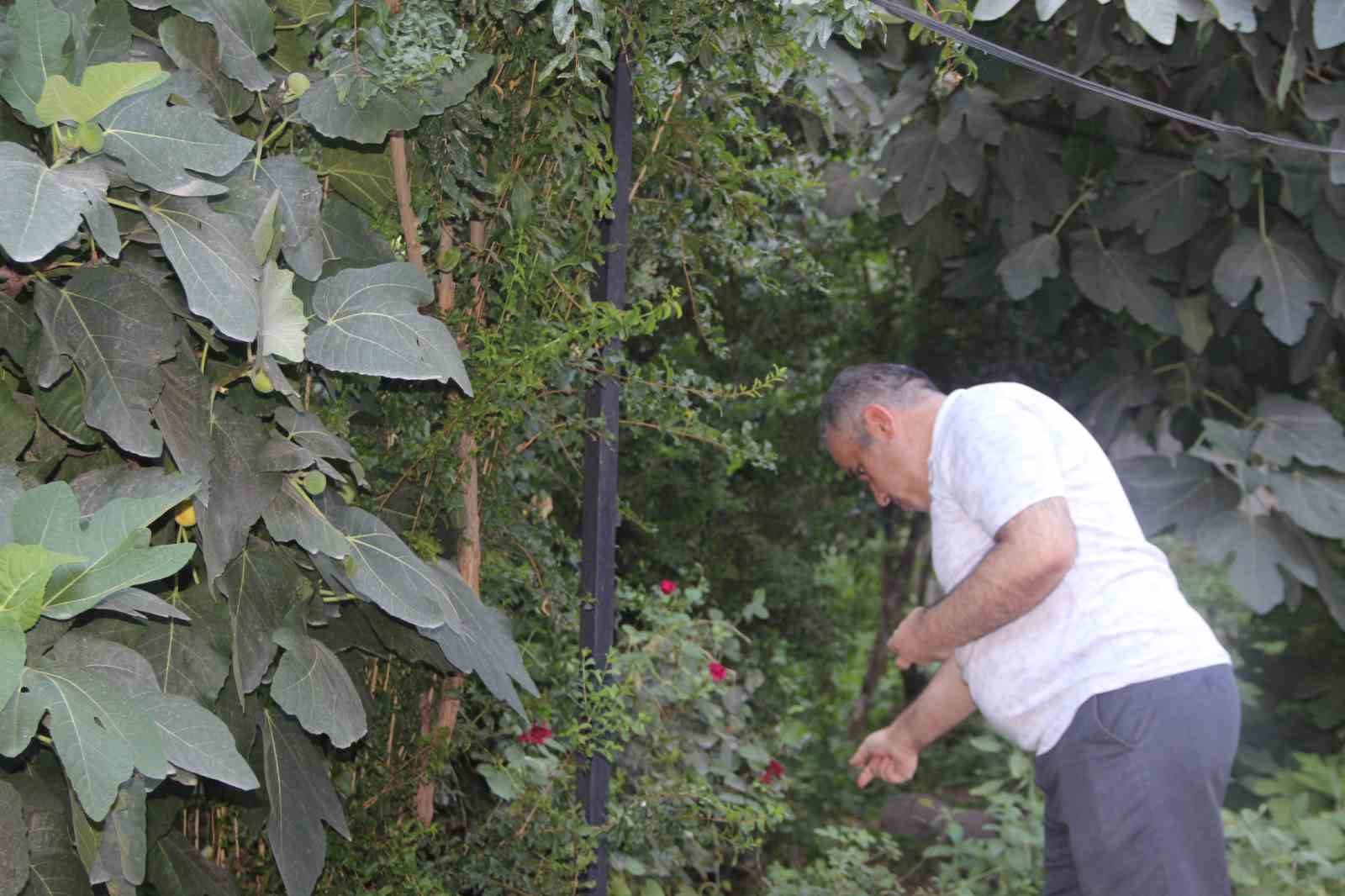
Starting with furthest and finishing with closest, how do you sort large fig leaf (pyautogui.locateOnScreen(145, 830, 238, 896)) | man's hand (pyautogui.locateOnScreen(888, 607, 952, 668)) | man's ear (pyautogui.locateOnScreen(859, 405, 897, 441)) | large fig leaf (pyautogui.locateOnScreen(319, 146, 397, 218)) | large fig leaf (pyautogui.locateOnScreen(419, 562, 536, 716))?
1. man's ear (pyautogui.locateOnScreen(859, 405, 897, 441))
2. man's hand (pyautogui.locateOnScreen(888, 607, 952, 668))
3. large fig leaf (pyautogui.locateOnScreen(319, 146, 397, 218))
4. large fig leaf (pyautogui.locateOnScreen(145, 830, 238, 896))
5. large fig leaf (pyautogui.locateOnScreen(419, 562, 536, 716))

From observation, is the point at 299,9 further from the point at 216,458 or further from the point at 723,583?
the point at 723,583

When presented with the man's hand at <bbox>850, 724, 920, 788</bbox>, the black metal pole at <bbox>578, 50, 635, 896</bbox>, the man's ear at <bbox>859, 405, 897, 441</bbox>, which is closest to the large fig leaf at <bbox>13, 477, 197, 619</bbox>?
the black metal pole at <bbox>578, 50, 635, 896</bbox>

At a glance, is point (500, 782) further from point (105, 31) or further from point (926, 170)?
point (926, 170)

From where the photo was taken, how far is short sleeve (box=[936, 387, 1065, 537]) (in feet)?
7.01

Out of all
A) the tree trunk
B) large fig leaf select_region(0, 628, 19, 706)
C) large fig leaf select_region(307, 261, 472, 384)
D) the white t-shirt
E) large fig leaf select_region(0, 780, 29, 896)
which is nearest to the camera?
large fig leaf select_region(0, 628, 19, 706)

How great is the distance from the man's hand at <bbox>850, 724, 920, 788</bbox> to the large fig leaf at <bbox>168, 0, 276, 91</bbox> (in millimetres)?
1623

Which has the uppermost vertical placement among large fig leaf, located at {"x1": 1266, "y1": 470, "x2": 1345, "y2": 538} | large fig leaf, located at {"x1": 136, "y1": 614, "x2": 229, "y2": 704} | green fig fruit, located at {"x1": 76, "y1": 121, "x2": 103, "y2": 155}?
green fig fruit, located at {"x1": 76, "y1": 121, "x2": 103, "y2": 155}

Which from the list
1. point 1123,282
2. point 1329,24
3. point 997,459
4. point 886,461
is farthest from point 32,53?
point 1123,282

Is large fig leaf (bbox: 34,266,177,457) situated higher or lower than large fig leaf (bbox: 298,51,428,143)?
lower

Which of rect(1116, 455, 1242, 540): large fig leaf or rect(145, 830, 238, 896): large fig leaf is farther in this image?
rect(1116, 455, 1242, 540): large fig leaf

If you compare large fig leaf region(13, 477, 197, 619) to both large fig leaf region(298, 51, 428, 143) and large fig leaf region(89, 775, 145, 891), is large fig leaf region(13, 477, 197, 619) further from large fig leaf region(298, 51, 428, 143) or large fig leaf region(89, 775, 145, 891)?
large fig leaf region(298, 51, 428, 143)

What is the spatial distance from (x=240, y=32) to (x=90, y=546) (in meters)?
0.71

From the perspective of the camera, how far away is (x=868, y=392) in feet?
7.95

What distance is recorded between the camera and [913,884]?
4.16 meters
